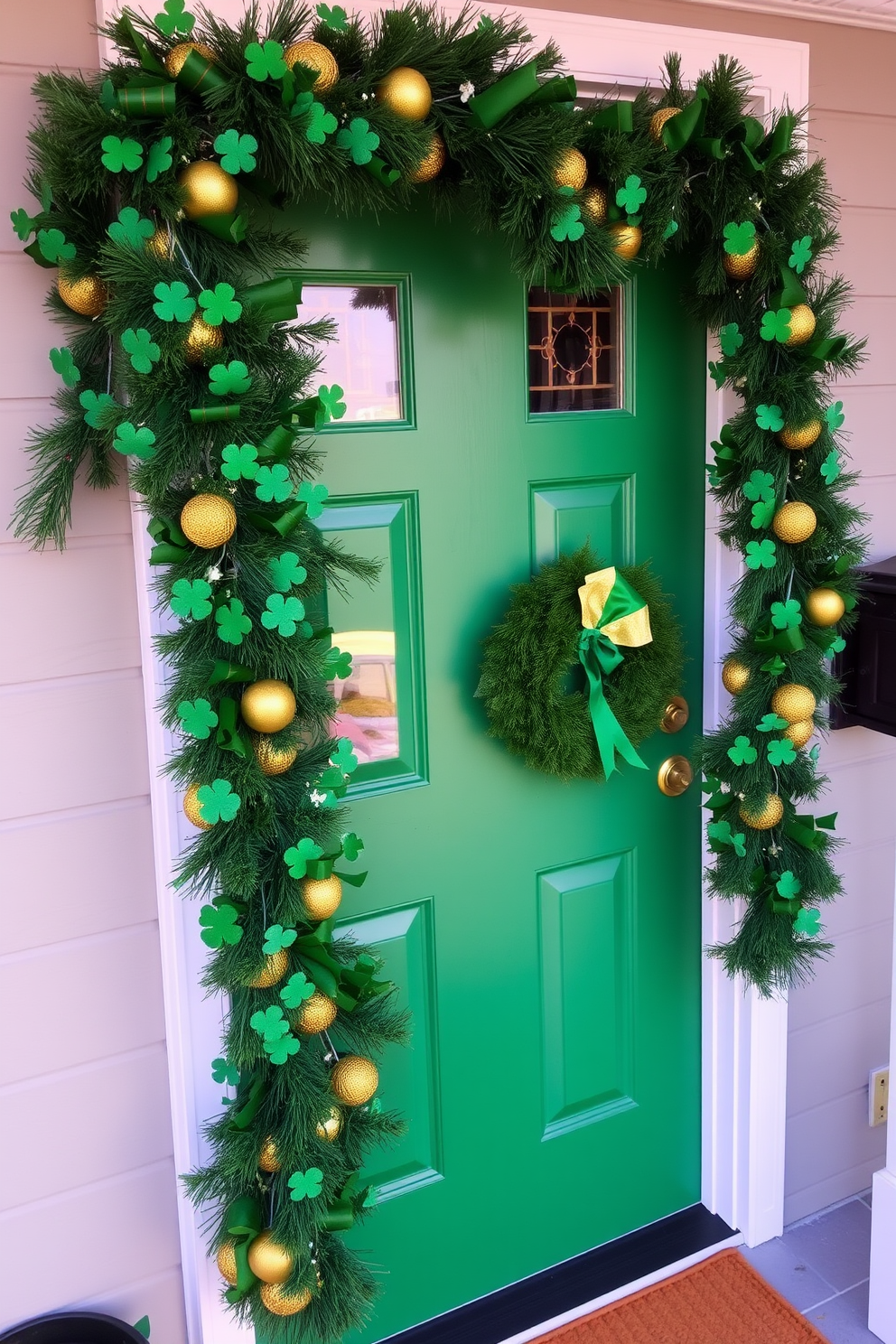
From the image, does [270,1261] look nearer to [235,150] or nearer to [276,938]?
[276,938]

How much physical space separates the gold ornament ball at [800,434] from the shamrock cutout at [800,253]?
23 cm

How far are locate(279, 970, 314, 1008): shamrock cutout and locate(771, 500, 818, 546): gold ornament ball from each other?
99cm

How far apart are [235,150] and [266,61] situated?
0.10m

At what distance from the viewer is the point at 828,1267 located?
2.00 meters

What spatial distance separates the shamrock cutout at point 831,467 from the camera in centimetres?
159

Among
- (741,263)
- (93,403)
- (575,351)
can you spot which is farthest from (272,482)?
(741,263)

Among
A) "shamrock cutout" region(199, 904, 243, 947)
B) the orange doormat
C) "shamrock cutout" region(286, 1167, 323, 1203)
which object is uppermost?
"shamrock cutout" region(199, 904, 243, 947)

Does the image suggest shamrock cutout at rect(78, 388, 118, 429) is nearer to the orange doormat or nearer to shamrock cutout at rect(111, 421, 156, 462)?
shamrock cutout at rect(111, 421, 156, 462)

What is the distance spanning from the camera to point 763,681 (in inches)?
65.5

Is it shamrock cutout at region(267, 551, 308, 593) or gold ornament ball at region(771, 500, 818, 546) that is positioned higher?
gold ornament ball at region(771, 500, 818, 546)

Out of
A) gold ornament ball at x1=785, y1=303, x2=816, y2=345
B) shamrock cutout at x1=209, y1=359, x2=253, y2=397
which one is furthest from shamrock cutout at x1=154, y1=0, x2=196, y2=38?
gold ornament ball at x1=785, y1=303, x2=816, y2=345

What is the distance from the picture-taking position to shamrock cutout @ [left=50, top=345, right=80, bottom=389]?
1.23m

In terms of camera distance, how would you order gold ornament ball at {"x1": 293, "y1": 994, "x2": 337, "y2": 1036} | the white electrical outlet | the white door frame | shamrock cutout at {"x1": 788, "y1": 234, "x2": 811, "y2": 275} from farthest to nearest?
the white electrical outlet < shamrock cutout at {"x1": 788, "y1": 234, "x2": 811, "y2": 275} < the white door frame < gold ornament ball at {"x1": 293, "y1": 994, "x2": 337, "y2": 1036}

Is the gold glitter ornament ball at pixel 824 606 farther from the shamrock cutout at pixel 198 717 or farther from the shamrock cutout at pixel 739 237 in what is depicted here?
the shamrock cutout at pixel 198 717
